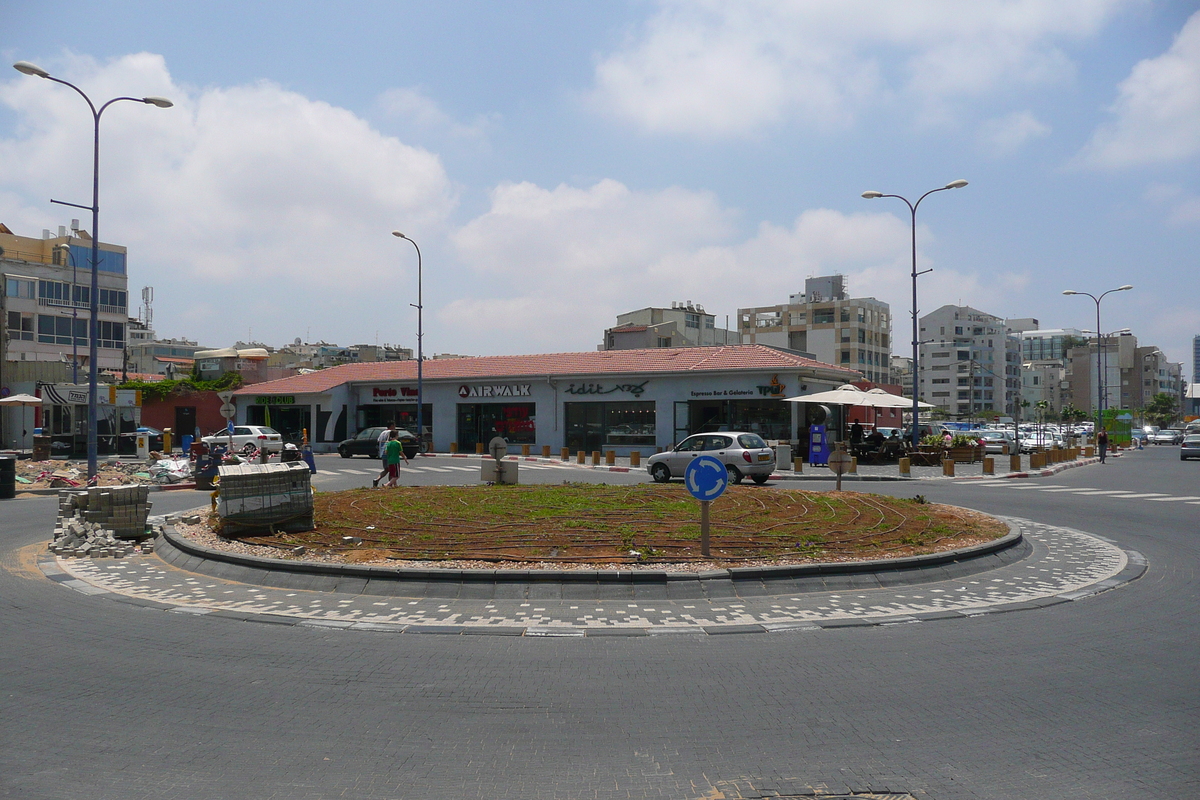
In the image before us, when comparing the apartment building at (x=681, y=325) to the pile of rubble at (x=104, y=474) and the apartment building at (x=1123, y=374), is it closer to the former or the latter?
the pile of rubble at (x=104, y=474)

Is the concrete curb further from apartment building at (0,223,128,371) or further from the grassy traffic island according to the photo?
apartment building at (0,223,128,371)

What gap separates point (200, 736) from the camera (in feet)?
15.7

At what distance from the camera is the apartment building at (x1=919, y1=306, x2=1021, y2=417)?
113 meters

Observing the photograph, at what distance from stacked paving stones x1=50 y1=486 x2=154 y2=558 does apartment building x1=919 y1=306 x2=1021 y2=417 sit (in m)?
112

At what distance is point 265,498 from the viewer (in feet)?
38.3

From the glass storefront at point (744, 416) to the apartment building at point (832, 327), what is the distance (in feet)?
179

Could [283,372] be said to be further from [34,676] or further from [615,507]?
[34,676]

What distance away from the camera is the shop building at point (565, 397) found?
3653 cm

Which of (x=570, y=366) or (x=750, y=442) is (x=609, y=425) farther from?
(x=750, y=442)

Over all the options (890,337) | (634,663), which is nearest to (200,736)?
(634,663)

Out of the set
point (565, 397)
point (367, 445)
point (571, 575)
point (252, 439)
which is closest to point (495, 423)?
point (565, 397)

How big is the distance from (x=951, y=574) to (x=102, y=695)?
8721mm

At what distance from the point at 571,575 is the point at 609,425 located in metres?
31.7

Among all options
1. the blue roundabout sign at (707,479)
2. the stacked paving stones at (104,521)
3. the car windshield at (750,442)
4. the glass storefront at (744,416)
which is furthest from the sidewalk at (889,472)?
the blue roundabout sign at (707,479)
